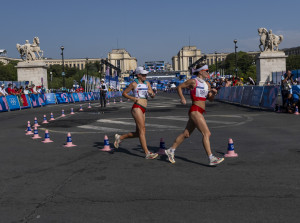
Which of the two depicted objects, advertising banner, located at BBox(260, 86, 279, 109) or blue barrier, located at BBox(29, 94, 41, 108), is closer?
advertising banner, located at BBox(260, 86, 279, 109)

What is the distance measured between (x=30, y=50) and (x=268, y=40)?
27.8 m

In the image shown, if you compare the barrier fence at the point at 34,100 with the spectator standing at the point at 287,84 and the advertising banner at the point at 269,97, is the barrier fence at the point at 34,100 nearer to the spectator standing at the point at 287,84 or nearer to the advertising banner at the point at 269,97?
the advertising banner at the point at 269,97

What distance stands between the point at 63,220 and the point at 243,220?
1792mm

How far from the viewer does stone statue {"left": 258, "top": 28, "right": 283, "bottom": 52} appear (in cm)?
4572

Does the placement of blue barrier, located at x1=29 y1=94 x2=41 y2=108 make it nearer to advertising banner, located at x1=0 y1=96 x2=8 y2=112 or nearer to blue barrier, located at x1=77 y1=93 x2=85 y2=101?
advertising banner, located at x1=0 y1=96 x2=8 y2=112

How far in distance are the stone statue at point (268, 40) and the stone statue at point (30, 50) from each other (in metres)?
26.3

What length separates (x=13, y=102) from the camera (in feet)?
89.9

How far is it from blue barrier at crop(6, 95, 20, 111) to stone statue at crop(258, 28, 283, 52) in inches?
1168

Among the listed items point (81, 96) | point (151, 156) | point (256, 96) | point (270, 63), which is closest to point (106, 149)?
point (151, 156)

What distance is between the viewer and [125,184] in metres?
5.58

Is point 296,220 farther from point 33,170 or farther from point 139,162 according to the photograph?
point 33,170

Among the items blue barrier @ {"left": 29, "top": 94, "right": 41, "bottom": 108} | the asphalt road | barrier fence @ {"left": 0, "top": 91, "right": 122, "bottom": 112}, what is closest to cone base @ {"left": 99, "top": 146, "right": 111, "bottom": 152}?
the asphalt road

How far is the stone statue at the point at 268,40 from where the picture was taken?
45.7 meters

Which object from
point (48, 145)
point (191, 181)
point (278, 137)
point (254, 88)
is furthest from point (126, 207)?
point (254, 88)
